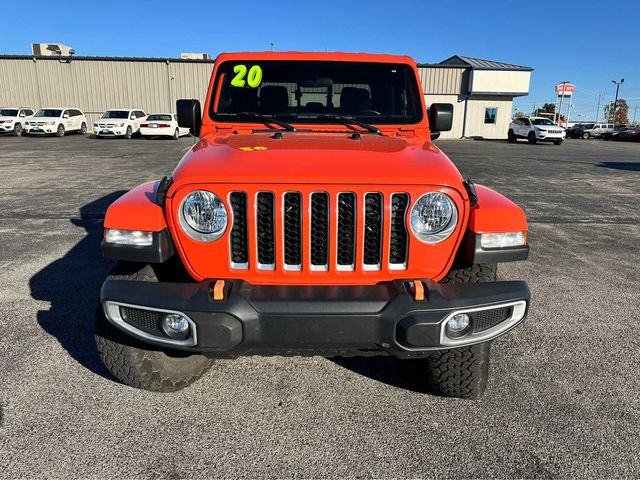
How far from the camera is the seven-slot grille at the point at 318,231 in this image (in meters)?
2.31

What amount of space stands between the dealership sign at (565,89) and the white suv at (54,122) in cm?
5352

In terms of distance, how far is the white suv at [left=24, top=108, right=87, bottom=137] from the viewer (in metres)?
27.0

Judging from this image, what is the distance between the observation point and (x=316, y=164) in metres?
2.40

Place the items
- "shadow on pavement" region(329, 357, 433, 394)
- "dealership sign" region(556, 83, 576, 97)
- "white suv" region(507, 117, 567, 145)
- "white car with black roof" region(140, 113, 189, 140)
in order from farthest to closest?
1. "dealership sign" region(556, 83, 576, 97)
2. "white suv" region(507, 117, 567, 145)
3. "white car with black roof" region(140, 113, 189, 140)
4. "shadow on pavement" region(329, 357, 433, 394)

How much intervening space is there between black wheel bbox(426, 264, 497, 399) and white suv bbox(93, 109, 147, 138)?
27923mm

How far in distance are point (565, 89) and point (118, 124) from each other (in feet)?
173

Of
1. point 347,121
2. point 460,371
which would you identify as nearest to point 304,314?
point 460,371

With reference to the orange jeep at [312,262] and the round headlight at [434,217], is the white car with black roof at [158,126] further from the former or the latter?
the round headlight at [434,217]

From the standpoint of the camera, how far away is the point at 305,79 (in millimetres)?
3824

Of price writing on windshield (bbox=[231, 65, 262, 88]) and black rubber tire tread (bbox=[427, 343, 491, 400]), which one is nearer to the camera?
black rubber tire tread (bbox=[427, 343, 491, 400])

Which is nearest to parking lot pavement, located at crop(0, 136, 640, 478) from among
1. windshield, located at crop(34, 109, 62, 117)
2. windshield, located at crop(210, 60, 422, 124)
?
windshield, located at crop(210, 60, 422, 124)

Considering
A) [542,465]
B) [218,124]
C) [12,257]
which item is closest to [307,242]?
[542,465]

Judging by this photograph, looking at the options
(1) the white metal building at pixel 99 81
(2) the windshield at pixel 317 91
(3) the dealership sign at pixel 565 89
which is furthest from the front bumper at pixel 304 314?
(3) the dealership sign at pixel 565 89

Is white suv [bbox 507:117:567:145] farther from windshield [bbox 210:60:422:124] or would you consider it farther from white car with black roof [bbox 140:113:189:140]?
windshield [bbox 210:60:422:124]
